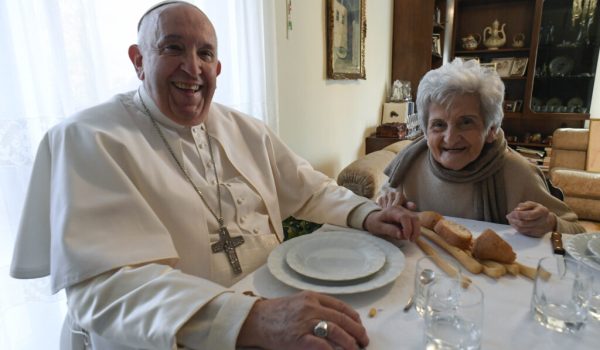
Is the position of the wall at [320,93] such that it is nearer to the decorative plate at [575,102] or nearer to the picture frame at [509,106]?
the picture frame at [509,106]

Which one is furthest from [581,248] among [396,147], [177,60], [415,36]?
[415,36]

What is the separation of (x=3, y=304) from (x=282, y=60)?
185cm

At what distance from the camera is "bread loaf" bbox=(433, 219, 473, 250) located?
100 centimetres

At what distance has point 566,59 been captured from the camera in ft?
13.8

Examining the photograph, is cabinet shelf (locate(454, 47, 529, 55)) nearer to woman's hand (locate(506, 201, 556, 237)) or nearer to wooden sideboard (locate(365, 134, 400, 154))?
wooden sideboard (locate(365, 134, 400, 154))

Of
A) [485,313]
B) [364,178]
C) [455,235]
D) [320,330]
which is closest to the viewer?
[320,330]

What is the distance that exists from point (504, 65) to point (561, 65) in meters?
0.57

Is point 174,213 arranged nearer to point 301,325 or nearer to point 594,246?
point 301,325

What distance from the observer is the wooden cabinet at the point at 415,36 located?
4.09 m

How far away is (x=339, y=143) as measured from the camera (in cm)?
328

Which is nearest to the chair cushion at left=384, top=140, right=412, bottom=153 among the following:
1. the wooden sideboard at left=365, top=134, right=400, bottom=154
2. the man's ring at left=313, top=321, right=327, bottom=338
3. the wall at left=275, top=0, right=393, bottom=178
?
the wooden sideboard at left=365, top=134, right=400, bottom=154

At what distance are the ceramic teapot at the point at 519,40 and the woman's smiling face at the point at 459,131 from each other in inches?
142

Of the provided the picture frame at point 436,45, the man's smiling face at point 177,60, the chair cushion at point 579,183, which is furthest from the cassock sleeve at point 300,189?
the picture frame at point 436,45

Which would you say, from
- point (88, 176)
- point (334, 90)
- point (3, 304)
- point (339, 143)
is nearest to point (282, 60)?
point (334, 90)
